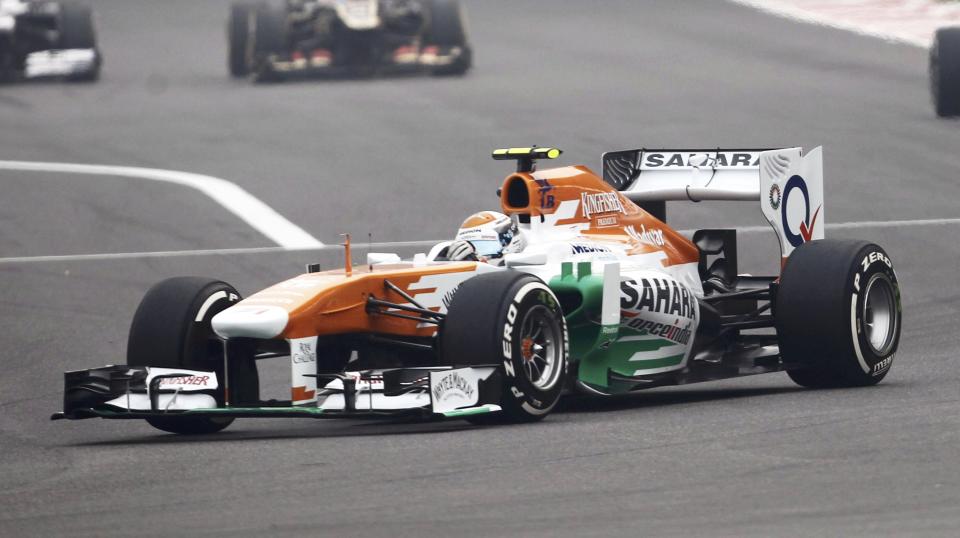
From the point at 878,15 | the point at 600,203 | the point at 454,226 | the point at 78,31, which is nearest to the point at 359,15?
the point at 78,31

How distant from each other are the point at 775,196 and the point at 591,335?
6.63ft

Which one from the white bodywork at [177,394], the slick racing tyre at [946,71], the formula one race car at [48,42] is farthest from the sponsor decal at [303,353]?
the formula one race car at [48,42]

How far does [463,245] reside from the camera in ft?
37.0

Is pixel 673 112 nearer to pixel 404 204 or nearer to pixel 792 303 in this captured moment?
pixel 404 204

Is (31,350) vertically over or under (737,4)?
under

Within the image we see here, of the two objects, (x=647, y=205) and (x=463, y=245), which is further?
(x=647, y=205)

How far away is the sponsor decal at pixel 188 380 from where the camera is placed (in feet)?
33.7

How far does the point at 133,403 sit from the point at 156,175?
12.8 meters

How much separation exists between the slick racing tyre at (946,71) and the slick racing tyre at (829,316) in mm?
12560

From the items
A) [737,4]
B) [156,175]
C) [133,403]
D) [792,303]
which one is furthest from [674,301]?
[737,4]

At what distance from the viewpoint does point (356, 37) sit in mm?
29344

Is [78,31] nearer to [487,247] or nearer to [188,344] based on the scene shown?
[487,247]

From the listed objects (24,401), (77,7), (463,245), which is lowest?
(24,401)

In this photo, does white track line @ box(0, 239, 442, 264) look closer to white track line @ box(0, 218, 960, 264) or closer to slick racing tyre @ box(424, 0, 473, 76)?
white track line @ box(0, 218, 960, 264)
